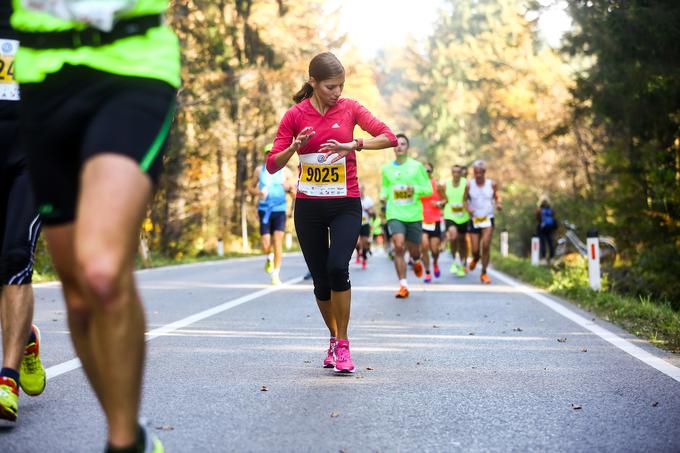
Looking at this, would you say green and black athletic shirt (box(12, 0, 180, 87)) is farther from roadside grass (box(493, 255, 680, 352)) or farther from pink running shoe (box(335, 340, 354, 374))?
roadside grass (box(493, 255, 680, 352))

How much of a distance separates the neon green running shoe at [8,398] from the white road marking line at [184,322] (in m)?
0.46

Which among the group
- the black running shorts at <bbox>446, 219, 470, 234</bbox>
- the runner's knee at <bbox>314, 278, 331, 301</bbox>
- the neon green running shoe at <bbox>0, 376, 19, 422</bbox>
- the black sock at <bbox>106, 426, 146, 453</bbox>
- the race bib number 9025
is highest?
the race bib number 9025

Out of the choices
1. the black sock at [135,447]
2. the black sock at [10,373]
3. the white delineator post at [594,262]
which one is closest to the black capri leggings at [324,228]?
the black sock at [10,373]

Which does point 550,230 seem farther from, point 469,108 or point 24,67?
point 469,108

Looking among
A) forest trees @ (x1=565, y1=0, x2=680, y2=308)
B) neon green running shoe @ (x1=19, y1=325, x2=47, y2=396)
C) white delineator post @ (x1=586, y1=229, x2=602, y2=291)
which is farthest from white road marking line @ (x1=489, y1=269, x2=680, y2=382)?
neon green running shoe @ (x1=19, y1=325, x2=47, y2=396)

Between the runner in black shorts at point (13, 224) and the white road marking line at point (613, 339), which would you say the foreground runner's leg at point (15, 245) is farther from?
the white road marking line at point (613, 339)

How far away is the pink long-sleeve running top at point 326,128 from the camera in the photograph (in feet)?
21.5

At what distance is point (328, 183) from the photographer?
6.59 m

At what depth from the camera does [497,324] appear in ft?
31.6

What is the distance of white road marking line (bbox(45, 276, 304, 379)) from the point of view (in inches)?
251

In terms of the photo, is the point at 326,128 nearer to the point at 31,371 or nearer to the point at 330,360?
the point at 330,360

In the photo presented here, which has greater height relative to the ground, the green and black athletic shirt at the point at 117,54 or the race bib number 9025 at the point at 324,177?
the green and black athletic shirt at the point at 117,54

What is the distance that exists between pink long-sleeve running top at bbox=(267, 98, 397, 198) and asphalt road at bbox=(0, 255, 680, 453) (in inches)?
46.6

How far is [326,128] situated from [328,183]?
1.16 feet
